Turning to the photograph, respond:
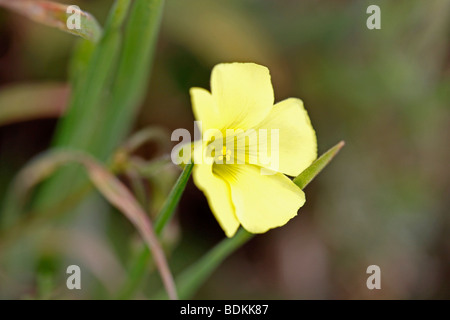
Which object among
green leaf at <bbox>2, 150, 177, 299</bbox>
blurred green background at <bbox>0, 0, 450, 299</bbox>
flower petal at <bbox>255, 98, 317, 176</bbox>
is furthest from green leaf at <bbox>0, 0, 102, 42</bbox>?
blurred green background at <bbox>0, 0, 450, 299</bbox>

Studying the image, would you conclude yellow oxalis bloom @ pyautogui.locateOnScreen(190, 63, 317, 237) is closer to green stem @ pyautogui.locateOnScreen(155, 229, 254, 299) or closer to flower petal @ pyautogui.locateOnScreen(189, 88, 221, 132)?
flower petal @ pyautogui.locateOnScreen(189, 88, 221, 132)

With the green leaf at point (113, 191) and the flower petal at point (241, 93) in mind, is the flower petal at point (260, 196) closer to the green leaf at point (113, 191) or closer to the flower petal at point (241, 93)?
the flower petal at point (241, 93)

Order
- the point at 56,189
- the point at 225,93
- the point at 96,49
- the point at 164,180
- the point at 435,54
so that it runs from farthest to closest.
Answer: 1. the point at 435,54
2. the point at 56,189
3. the point at 164,180
4. the point at 96,49
5. the point at 225,93

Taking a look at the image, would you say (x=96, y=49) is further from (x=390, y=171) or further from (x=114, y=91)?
(x=390, y=171)

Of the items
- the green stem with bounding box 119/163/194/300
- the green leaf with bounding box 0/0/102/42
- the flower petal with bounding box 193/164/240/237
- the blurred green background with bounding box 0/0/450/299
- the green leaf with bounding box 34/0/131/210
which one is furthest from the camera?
the blurred green background with bounding box 0/0/450/299
